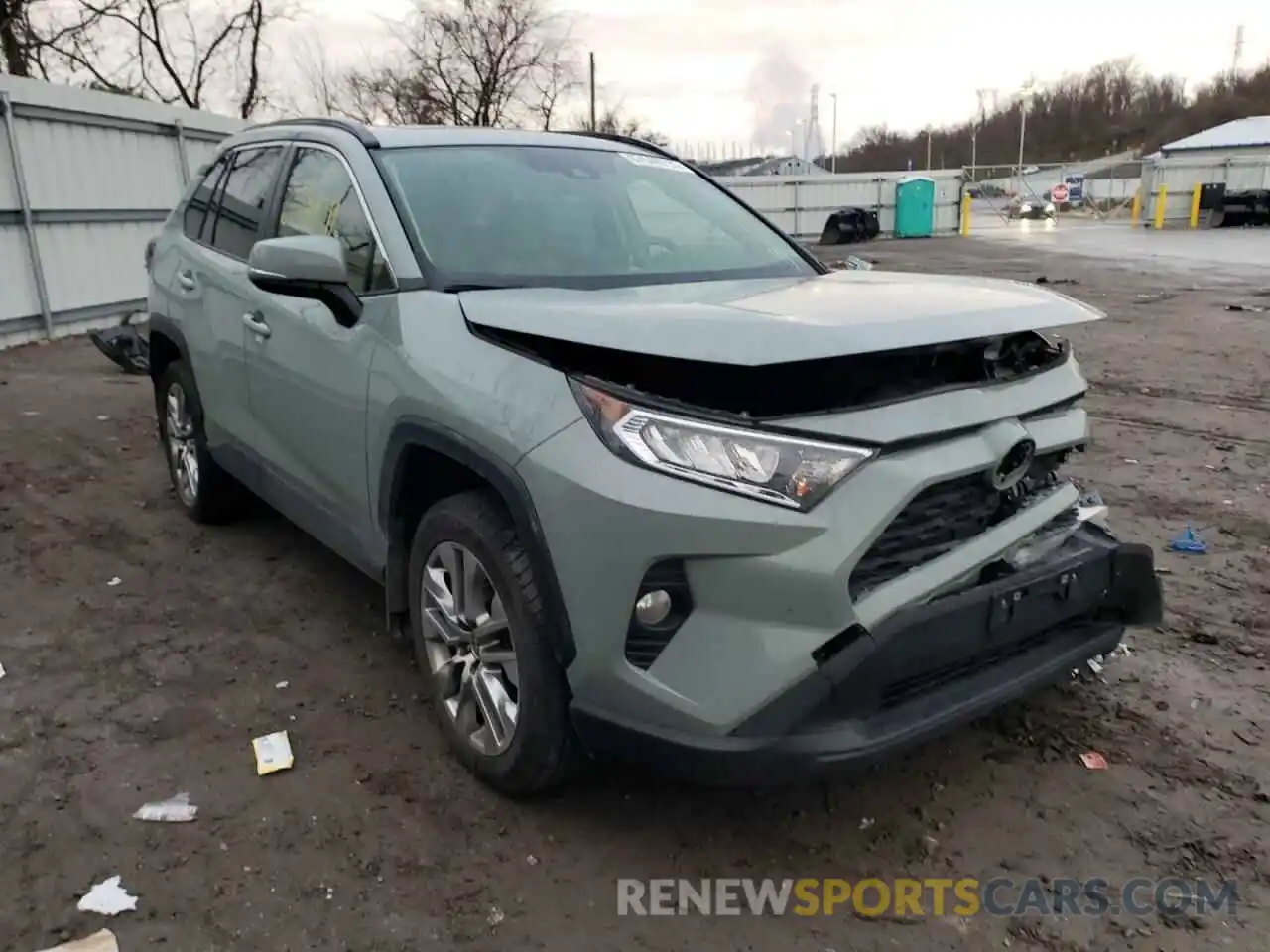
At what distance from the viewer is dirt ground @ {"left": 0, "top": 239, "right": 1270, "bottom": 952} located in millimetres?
2400

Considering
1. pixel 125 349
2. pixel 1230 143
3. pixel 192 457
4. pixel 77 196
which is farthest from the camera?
pixel 1230 143

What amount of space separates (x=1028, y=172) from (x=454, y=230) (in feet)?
220

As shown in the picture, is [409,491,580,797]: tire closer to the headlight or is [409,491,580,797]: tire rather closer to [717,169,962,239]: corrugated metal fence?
the headlight

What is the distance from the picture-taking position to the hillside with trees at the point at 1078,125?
93.8 m

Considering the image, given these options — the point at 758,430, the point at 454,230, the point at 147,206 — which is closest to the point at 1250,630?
the point at 758,430

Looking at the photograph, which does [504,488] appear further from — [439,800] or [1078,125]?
[1078,125]

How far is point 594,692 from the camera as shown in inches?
94.1

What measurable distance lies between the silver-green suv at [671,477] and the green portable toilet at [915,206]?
31.0m

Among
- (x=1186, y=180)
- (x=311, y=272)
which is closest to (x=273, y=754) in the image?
(x=311, y=272)

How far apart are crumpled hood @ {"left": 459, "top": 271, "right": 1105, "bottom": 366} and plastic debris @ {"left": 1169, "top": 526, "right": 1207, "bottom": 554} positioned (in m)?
2.23

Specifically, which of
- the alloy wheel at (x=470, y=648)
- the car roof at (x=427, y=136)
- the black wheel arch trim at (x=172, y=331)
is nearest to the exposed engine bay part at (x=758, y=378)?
the alloy wheel at (x=470, y=648)

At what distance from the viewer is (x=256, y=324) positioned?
12.7ft

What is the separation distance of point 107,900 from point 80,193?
Answer: 11.4 m

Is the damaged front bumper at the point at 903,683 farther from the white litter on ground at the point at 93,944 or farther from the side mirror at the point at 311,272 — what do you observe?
the side mirror at the point at 311,272
